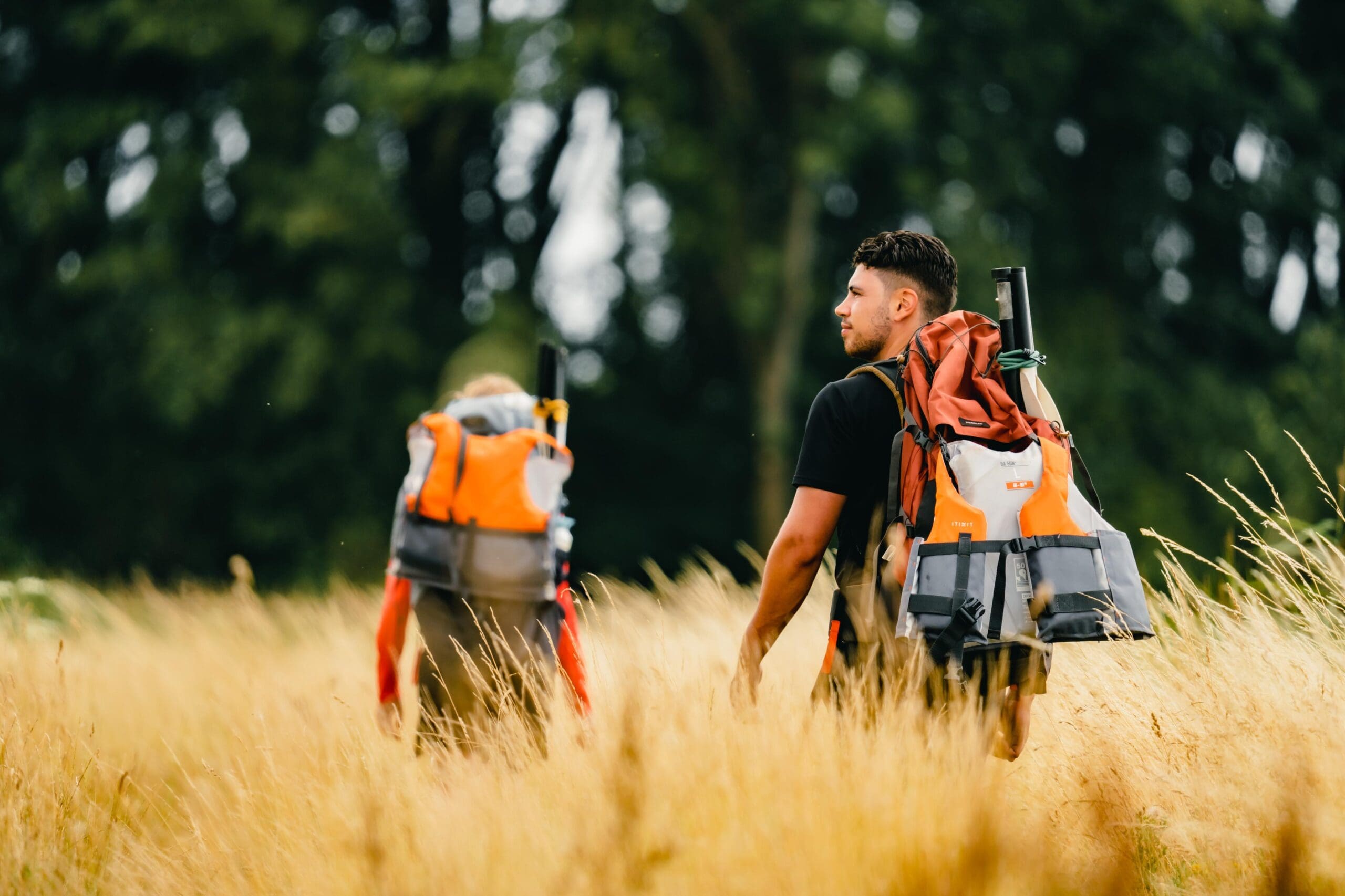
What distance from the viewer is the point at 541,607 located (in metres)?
4.37

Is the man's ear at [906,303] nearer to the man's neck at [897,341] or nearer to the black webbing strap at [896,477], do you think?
the man's neck at [897,341]

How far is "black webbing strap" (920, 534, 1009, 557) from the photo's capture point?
2660 millimetres

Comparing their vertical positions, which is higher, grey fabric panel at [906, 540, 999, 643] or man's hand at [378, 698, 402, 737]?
grey fabric panel at [906, 540, 999, 643]

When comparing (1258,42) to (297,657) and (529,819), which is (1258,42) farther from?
(529,819)

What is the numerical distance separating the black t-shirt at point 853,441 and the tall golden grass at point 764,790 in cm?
53

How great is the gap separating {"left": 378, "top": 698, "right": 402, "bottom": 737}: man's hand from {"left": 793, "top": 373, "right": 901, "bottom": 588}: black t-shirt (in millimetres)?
1844

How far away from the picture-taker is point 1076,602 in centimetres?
265

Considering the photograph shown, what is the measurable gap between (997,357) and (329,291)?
A: 13.6m

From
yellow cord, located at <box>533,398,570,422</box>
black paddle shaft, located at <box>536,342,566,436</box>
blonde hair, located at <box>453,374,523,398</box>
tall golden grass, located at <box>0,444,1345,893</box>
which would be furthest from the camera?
black paddle shaft, located at <box>536,342,566,436</box>

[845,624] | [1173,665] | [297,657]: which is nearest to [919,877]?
[845,624]

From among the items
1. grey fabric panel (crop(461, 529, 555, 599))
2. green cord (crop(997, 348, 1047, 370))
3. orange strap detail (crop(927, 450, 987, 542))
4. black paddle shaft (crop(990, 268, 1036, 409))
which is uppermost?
black paddle shaft (crop(990, 268, 1036, 409))

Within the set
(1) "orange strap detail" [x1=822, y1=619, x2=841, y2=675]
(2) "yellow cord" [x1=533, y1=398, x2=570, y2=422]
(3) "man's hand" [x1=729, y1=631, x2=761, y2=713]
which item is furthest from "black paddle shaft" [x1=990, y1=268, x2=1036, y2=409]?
(2) "yellow cord" [x1=533, y1=398, x2=570, y2=422]

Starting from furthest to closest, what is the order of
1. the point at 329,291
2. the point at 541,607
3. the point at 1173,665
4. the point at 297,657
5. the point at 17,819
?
the point at 329,291, the point at 297,657, the point at 541,607, the point at 1173,665, the point at 17,819

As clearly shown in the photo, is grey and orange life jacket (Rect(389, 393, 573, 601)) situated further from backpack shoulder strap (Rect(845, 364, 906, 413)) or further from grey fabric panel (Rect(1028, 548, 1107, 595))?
grey fabric panel (Rect(1028, 548, 1107, 595))
